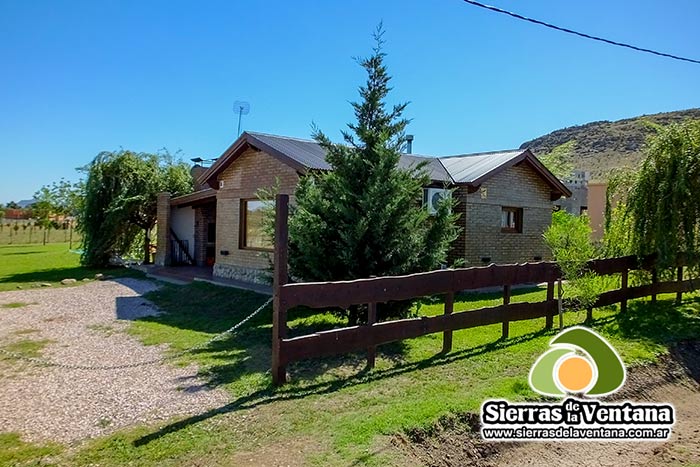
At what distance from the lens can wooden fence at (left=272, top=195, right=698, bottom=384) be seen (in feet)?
16.6

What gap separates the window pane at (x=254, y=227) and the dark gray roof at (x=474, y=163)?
17.6 ft

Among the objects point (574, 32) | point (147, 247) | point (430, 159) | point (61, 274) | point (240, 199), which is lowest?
point (61, 274)

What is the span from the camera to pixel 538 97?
14141mm

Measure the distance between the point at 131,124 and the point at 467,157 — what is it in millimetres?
12730

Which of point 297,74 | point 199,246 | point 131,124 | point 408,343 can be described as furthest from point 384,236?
point 131,124

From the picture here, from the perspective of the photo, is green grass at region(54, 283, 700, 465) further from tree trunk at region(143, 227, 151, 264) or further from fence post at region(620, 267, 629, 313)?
tree trunk at region(143, 227, 151, 264)

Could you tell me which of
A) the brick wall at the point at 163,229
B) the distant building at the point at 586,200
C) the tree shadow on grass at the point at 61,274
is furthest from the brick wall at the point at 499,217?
the tree shadow on grass at the point at 61,274

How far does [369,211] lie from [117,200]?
13496 millimetres

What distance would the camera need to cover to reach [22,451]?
3.63 m

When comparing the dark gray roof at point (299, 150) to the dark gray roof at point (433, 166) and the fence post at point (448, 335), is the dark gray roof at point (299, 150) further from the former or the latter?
the fence post at point (448, 335)

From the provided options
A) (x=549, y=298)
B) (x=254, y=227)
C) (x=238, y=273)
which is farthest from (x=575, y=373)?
(x=238, y=273)

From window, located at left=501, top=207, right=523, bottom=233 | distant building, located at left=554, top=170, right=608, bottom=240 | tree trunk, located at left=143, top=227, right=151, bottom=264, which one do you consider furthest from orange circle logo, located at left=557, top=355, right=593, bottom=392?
tree trunk, located at left=143, top=227, right=151, bottom=264

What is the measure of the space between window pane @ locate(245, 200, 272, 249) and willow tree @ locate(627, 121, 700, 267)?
8.45 metres

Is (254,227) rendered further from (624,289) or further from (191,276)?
(624,289)
